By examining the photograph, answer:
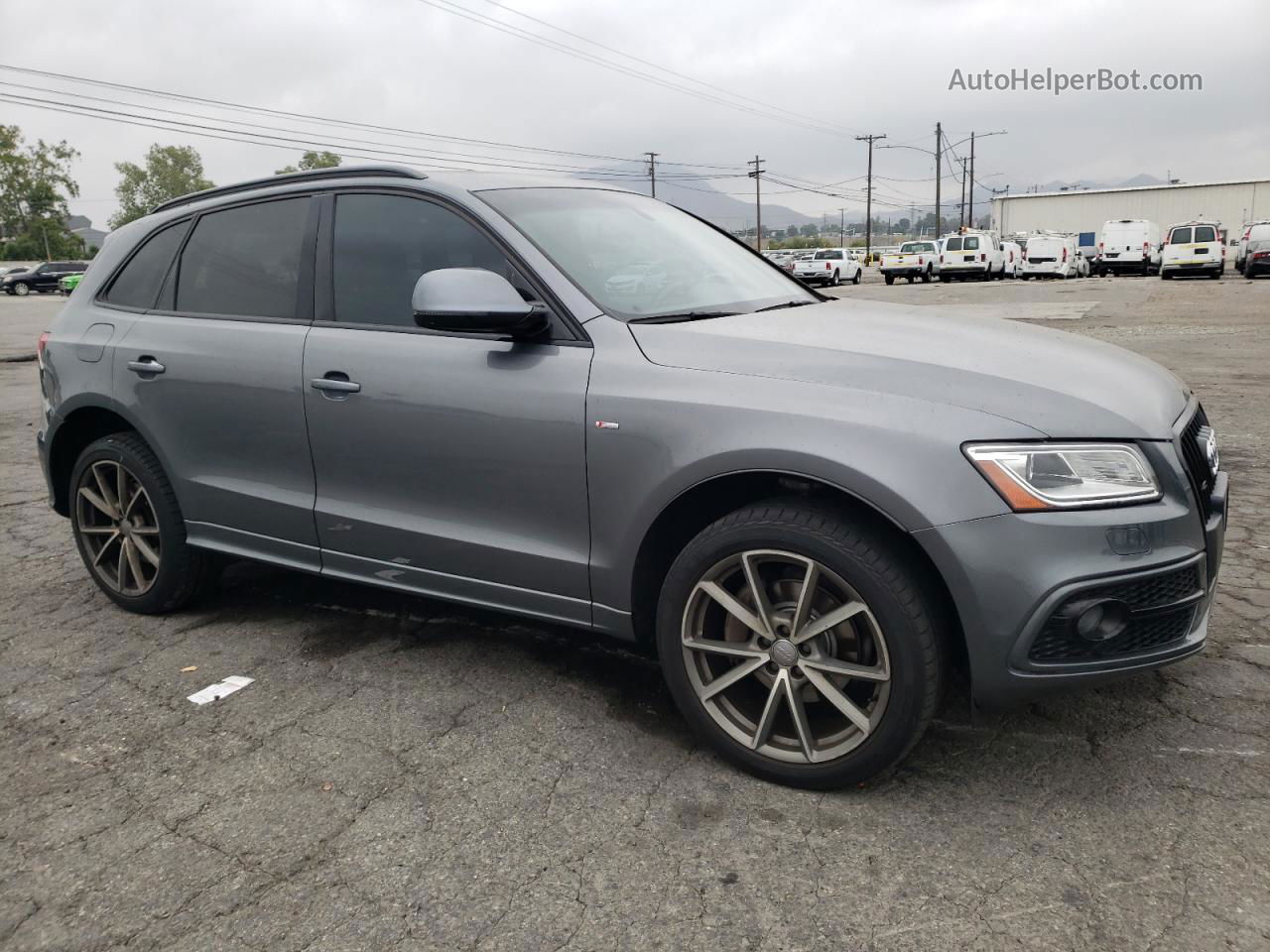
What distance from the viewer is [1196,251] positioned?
31.8 meters

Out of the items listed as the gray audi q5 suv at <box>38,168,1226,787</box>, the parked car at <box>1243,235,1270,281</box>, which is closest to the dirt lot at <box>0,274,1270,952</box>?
the gray audi q5 suv at <box>38,168,1226,787</box>

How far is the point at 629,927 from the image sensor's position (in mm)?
2158

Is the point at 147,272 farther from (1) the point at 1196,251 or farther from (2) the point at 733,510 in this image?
(1) the point at 1196,251

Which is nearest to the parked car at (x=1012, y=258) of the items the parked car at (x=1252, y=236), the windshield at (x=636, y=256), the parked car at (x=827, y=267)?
the parked car at (x=827, y=267)

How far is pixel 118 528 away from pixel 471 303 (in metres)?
2.25

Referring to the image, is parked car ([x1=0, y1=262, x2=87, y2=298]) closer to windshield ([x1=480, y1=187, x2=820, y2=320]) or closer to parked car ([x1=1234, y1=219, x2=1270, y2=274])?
parked car ([x1=1234, y1=219, x2=1270, y2=274])

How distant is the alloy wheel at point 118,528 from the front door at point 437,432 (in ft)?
3.41

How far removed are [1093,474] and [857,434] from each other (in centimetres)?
55

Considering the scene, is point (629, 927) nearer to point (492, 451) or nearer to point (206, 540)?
point (492, 451)

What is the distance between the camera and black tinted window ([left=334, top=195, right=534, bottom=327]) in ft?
10.5

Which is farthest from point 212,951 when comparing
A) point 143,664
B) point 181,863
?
point 143,664

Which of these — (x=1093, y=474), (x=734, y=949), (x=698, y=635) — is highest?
(x=1093, y=474)

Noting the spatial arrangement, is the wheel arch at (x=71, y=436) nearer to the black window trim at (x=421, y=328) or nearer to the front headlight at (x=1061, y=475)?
the black window trim at (x=421, y=328)

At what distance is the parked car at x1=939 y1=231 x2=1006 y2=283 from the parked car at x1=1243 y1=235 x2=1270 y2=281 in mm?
9628
